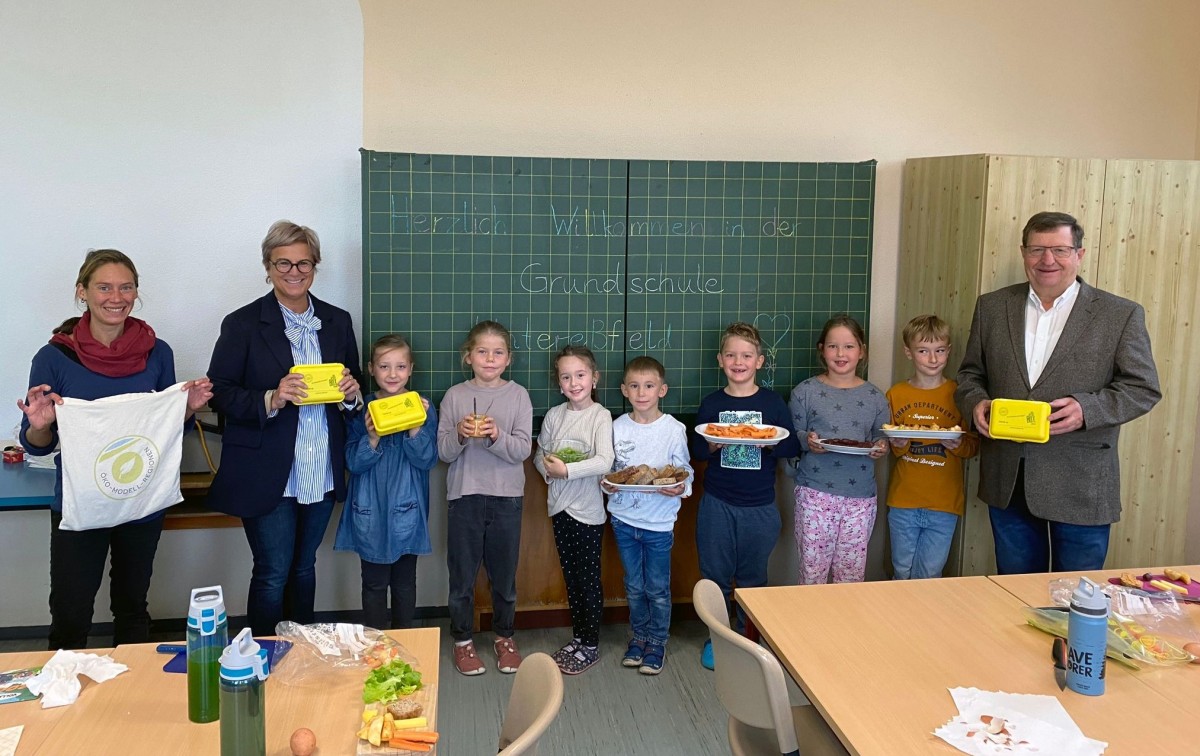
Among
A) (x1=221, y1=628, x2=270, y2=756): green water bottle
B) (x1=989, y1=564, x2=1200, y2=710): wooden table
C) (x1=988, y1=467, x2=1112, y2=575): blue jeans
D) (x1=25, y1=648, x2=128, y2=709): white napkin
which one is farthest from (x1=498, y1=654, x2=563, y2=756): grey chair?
(x1=988, y1=467, x2=1112, y2=575): blue jeans

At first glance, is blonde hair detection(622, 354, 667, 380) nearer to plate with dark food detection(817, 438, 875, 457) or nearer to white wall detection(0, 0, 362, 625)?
plate with dark food detection(817, 438, 875, 457)

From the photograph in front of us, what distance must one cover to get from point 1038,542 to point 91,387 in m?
3.19

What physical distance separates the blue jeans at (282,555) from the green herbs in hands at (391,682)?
1.44 meters

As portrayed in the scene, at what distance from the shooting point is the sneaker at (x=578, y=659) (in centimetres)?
345

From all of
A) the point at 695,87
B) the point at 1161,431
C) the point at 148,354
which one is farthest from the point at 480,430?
the point at 1161,431

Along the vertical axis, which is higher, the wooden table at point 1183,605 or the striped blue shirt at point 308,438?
the striped blue shirt at point 308,438

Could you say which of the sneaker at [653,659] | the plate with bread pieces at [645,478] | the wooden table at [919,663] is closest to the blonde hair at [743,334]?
the plate with bread pieces at [645,478]

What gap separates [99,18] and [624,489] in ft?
8.76

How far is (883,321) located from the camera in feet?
13.4

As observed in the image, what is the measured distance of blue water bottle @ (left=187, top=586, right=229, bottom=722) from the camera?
1.60 metres

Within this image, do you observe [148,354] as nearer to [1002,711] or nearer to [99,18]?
[99,18]

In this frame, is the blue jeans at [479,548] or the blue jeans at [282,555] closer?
the blue jeans at [282,555]

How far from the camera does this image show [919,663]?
6.24ft

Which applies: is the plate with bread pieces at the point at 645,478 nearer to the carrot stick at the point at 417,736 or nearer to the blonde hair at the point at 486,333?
the blonde hair at the point at 486,333
